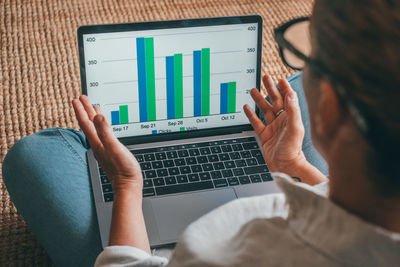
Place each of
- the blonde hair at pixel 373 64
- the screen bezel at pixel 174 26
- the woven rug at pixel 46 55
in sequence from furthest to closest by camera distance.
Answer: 1. the woven rug at pixel 46 55
2. the screen bezel at pixel 174 26
3. the blonde hair at pixel 373 64

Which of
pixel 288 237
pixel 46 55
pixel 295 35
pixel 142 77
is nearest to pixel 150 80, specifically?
pixel 142 77

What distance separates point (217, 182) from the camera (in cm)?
105

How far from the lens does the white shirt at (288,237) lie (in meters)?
0.49

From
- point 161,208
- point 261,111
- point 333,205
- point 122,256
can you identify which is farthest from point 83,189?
point 333,205

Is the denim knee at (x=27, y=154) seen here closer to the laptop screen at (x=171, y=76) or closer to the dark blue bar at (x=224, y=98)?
the laptop screen at (x=171, y=76)

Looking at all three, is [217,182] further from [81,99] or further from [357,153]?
[357,153]

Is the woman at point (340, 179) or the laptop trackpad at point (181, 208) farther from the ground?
the woman at point (340, 179)

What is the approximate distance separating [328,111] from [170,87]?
0.61 m

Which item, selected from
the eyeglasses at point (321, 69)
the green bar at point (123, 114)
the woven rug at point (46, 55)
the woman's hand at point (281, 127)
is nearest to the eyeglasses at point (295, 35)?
the eyeglasses at point (321, 69)

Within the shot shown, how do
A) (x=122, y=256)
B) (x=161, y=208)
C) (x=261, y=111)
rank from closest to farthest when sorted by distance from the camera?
(x=122, y=256) → (x=161, y=208) → (x=261, y=111)

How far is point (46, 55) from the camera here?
6.27 ft

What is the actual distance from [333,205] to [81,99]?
1.98 ft

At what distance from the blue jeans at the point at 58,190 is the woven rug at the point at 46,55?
0.78 ft

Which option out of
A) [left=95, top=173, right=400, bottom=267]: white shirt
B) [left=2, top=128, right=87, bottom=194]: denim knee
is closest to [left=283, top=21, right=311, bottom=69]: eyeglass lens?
[left=95, top=173, right=400, bottom=267]: white shirt
